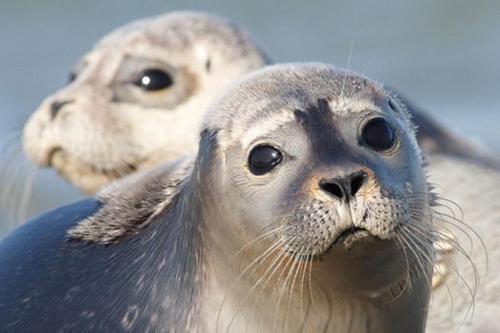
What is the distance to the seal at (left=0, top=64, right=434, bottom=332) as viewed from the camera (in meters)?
4.66

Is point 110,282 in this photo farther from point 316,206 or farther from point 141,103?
point 141,103

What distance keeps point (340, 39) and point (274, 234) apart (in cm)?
1366

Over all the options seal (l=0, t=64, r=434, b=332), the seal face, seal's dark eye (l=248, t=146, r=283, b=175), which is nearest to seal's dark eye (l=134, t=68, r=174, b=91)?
seal (l=0, t=64, r=434, b=332)

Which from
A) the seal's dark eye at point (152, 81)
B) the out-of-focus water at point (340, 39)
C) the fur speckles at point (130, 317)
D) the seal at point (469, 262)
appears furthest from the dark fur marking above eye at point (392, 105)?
the out-of-focus water at point (340, 39)

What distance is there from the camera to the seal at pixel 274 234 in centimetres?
466

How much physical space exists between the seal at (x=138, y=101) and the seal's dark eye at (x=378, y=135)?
330cm

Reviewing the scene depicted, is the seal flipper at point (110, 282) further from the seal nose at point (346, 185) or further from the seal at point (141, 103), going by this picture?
the seal at point (141, 103)

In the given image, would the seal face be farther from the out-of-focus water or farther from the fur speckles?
the out-of-focus water

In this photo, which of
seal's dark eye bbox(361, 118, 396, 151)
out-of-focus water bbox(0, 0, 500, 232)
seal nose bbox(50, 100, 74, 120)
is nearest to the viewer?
seal's dark eye bbox(361, 118, 396, 151)

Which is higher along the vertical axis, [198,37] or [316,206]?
[198,37]

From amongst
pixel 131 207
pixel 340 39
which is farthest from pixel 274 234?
pixel 340 39

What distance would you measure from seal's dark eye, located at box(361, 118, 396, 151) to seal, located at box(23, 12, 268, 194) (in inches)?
130

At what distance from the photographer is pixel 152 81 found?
8.26 metres

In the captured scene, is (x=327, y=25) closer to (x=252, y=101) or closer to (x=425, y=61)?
(x=425, y=61)
